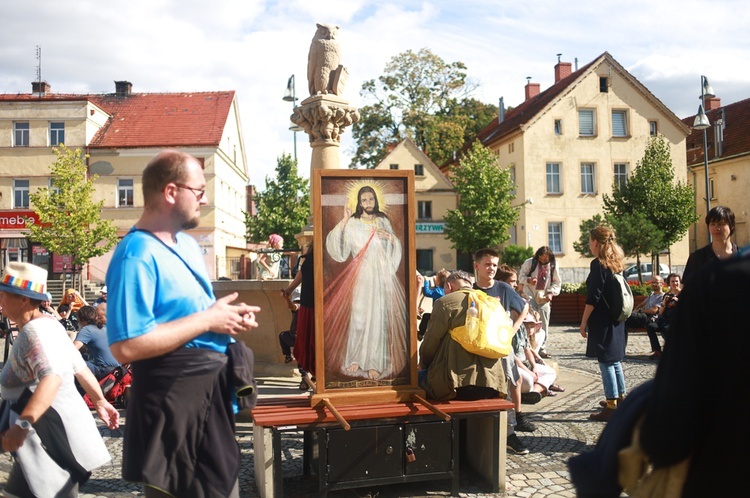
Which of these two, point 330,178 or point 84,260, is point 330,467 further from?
point 84,260

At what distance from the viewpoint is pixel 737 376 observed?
5.79 feet

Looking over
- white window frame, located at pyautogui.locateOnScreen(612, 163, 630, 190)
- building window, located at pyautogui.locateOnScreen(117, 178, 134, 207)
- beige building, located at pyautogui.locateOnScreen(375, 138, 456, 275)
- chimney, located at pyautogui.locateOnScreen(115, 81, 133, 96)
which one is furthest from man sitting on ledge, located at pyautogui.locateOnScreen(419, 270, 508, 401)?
chimney, located at pyautogui.locateOnScreen(115, 81, 133, 96)

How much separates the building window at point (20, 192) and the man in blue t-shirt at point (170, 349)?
4504 centimetres

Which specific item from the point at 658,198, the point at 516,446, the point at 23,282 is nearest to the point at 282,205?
the point at 658,198

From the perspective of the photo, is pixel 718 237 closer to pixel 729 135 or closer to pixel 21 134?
pixel 21 134

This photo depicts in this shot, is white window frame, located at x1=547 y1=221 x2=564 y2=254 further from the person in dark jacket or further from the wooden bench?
the wooden bench

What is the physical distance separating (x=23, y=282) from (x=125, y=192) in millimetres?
41845

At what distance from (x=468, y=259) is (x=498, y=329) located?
43979 mm

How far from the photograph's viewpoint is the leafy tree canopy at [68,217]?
118 ft

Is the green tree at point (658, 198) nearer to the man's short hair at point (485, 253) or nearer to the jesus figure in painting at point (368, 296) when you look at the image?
the man's short hair at point (485, 253)

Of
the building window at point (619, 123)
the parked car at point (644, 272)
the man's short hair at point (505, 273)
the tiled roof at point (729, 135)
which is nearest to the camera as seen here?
the man's short hair at point (505, 273)

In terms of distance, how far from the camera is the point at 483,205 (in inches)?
1588

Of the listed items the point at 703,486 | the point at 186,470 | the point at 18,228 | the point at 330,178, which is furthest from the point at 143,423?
the point at 18,228

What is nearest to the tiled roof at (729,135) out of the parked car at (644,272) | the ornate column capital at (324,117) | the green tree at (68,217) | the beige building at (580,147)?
the beige building at (580,147)
